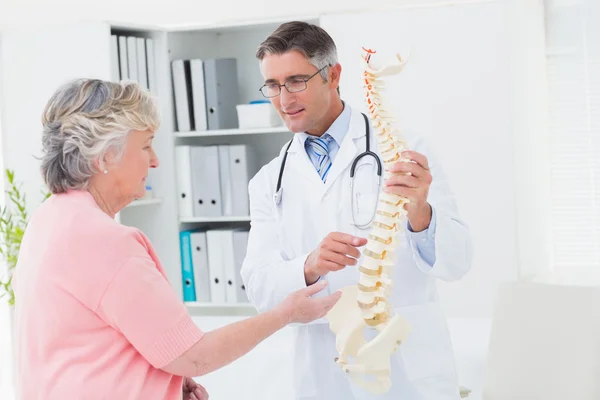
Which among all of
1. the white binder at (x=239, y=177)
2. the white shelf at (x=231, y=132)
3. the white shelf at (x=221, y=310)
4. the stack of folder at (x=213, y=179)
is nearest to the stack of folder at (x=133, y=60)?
the white shelf at (x=231, y=132)

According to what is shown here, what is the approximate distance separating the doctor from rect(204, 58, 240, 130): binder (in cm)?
158

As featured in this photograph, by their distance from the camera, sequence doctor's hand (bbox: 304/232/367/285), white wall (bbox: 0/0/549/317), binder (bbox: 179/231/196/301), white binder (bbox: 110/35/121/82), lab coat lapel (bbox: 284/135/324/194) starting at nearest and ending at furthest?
doctor's hand (bbox: 304/232/367/285) → lab coat lapel (bbox: 284/135/324/194) → white wall (bbox: 0/0/549/317) → white binder (bbox: 110/35/121/82) → binder (bbox: 179/231/196/301)

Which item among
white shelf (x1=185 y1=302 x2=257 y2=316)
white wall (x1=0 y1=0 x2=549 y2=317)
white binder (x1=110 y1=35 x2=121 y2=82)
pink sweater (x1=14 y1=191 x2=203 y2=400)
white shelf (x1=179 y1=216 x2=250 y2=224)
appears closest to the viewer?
pink sweater (x1=14 y1=191 x2=203 y2=400)

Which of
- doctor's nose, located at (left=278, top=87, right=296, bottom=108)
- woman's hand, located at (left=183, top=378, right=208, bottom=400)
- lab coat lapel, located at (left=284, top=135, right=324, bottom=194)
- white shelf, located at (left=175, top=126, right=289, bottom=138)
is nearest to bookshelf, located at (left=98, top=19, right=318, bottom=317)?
white shelf, located at (left=175, top=126, right=289, bottom=138)

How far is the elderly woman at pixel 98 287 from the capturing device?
135 centimetres

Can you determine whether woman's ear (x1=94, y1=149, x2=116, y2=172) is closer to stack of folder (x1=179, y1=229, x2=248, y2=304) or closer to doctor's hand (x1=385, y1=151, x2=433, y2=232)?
doctor's hand (x1=385, y1=151, x2=433, y2=232)

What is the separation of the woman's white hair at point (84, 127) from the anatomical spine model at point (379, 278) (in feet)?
1.43

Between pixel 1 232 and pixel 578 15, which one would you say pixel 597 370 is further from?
pixel 1 232

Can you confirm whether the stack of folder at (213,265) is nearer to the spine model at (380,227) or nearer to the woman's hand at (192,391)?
the woman's hand at (192,391)

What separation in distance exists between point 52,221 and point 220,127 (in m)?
2.15

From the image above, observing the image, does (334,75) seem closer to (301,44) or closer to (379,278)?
(301,44)

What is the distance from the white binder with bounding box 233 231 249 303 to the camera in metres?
3.48

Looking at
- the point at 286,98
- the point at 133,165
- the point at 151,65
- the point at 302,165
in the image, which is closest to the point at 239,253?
the point at 151,65

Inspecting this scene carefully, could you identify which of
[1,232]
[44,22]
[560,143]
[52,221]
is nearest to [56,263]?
[52,221]
